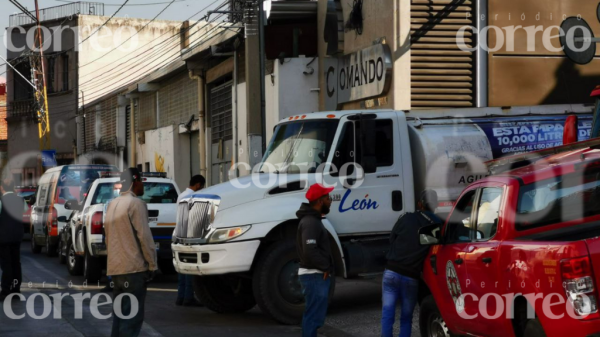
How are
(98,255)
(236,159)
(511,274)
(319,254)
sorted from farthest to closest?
(236,159) < (98,255) < (319,254) < (511,274)

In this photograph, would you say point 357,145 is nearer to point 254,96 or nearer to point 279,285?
point 279,285

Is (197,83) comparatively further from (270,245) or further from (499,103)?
(270,245)

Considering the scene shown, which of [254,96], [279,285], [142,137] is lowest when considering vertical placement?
[279,285]

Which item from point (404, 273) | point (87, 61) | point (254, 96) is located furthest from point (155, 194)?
point (87, 61)

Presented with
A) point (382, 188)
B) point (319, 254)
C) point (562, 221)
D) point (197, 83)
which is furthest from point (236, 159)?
point (562, 221)

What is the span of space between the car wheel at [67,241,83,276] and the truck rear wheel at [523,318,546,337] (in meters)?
13.2

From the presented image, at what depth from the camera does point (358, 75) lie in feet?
68.7

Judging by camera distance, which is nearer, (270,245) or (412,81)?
(270,245)

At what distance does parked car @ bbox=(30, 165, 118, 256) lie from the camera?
2347 centimetres

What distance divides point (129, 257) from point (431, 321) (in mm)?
2982

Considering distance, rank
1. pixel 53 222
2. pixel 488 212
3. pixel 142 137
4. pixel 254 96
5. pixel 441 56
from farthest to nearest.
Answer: pixel 142 137
pixel 53 222
pixel 441 56
pixel 254 96
pixel 488 212

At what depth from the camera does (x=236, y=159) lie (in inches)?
1049

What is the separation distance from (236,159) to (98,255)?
10.1 m

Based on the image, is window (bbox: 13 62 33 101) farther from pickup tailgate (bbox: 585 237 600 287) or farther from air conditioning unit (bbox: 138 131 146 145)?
pickup tailgate (bbox: 585 237 600 287)
